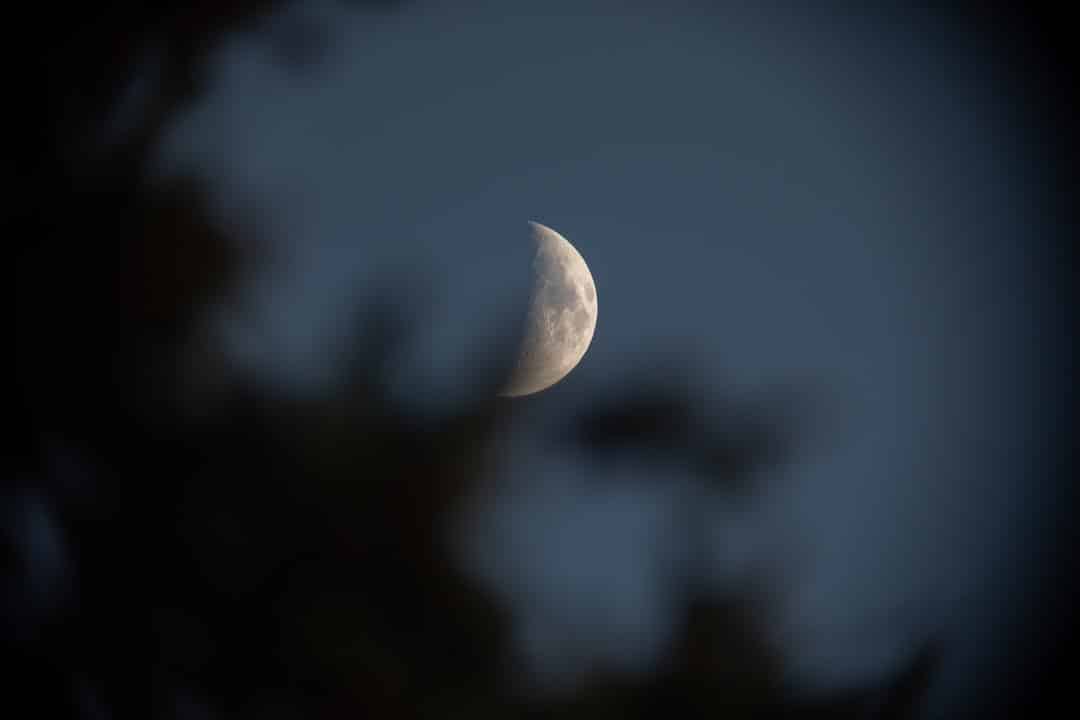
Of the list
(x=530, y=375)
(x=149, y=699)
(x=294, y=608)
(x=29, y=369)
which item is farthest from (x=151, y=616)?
(x=530, y=375)

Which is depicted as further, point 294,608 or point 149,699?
point 294,608

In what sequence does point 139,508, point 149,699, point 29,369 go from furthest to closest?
point 139,508, point 149,699, point 29,369

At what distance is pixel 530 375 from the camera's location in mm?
8344

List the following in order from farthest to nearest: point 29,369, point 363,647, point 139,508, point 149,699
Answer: point 363,647 → point 139,508 → point 149,699 → point 29,369

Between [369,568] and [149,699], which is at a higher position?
[369,568]

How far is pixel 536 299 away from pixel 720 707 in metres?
5.12

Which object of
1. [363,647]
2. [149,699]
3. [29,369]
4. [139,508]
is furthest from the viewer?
[363,647]

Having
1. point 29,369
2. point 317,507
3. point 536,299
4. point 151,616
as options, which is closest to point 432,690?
point 317,507

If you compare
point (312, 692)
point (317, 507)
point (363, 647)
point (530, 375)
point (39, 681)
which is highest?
point (530, 375)

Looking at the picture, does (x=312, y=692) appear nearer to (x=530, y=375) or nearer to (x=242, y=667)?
(x=242, y=667)

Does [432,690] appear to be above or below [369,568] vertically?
below

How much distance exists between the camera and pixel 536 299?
26.3ft

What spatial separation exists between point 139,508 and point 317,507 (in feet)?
6.05

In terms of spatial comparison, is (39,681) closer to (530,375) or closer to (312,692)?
(312,692)
